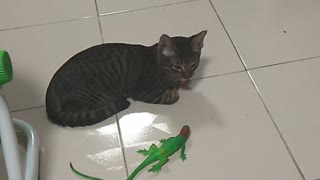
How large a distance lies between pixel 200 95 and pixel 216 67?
0.45ft

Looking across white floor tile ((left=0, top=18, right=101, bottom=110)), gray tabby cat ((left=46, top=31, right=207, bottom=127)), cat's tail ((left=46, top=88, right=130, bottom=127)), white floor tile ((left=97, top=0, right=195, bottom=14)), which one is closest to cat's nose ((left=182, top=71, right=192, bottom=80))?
gray tabby cat ((left=46, top=31, right=207, bottom=127))

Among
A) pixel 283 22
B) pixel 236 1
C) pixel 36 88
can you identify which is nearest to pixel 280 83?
pixel 283 22

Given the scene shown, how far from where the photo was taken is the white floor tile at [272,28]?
1471 millimetres

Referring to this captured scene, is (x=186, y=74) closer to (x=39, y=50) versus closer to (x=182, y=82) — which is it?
(x=182, y=82)

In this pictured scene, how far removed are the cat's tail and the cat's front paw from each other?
0.15 metres

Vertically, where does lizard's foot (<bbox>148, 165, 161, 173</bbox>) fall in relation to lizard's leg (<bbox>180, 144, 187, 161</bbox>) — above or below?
below

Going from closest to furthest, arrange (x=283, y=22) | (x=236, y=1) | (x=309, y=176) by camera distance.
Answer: (x=309, y=176)
(x=283, y=22)
(x=236, y=1)

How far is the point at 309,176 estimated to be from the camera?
114cm

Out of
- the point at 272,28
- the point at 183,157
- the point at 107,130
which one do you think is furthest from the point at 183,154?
the point at 272,28

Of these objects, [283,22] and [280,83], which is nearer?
[280,83]

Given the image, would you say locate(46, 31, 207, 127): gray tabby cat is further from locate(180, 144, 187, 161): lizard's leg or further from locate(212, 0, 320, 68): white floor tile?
locate(212, 0, 320, 68): white floor tile

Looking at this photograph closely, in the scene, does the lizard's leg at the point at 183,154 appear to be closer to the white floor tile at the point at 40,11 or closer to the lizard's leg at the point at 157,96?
the lizard's leg at the point at 157,96

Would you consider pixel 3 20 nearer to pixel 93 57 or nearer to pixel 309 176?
pixel 93 57

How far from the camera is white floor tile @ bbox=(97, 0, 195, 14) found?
168cm
